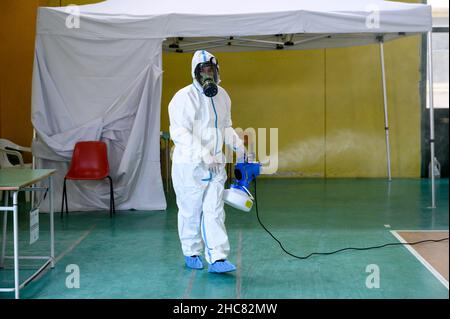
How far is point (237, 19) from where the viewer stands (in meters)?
5.59

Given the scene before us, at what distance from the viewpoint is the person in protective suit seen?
377 cm

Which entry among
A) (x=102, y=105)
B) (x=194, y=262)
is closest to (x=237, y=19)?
(x=102, y=105)

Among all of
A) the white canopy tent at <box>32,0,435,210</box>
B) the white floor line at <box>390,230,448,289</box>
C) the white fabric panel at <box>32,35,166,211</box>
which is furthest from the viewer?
the white fabric panel at <box>32,35,166,211</box>

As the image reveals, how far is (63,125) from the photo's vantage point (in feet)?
20.0

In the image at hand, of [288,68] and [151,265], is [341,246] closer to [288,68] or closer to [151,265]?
[151,265]

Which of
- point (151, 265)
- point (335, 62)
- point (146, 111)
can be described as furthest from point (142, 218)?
point (335, 62)

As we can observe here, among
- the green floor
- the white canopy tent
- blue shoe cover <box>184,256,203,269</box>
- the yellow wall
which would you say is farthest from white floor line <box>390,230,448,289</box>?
the yellow wall

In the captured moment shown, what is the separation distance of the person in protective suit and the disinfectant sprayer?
3.7 inches

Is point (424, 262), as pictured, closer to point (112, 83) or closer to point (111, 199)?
point (111, 199)

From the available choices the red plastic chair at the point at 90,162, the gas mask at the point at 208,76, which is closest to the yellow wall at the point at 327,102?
the red plastic chair at the point at 90,162

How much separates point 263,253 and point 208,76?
4.99 ft

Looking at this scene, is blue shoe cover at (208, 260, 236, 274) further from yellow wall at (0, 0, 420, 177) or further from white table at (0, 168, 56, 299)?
yellow wall at (0, 0, 420, 177)

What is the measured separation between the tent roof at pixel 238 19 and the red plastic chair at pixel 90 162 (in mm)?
1174

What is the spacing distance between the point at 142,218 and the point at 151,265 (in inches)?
66.4
